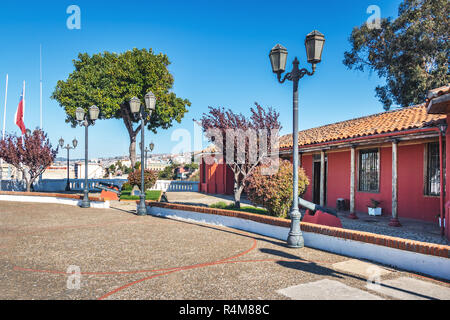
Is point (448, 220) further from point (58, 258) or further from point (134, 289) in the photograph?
point (58, 258)

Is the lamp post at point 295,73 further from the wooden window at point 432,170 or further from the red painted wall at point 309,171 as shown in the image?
the red painted wall at point 309,171

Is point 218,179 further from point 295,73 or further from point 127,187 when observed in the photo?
point 295,73

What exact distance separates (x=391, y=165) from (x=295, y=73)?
21.1ft

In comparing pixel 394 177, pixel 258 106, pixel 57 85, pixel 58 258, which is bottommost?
pixel 58 258

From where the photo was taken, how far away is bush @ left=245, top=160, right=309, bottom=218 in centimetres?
812

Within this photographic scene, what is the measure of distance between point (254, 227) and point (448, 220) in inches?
169

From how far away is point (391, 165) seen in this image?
10.4 metres

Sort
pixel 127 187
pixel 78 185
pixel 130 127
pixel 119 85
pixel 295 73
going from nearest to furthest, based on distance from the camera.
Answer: pixel 295 73 → pixel 127 187 → pixel 119 85 → pixel 78 185 → pixel 130 127

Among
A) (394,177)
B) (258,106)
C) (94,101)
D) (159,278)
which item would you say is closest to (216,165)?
(258,106)

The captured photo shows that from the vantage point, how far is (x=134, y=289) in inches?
149

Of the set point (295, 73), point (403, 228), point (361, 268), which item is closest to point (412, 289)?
point (361, 268)

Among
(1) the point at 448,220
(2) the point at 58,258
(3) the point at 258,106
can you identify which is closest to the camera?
(2) the point at 58,258

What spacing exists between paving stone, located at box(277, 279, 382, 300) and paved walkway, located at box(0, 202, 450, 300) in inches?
0.5

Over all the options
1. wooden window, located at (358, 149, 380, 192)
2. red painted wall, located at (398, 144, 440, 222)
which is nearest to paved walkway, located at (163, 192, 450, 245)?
red painted wall, located at (398, 144, 440, 222)
